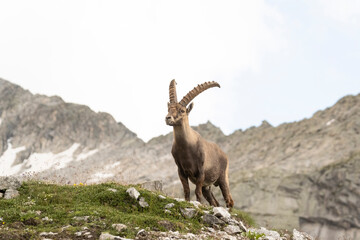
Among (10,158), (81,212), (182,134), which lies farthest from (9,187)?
(10,158)

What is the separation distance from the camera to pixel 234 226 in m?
10.3

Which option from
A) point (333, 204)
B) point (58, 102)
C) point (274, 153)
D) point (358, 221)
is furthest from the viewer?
point (58, 102)

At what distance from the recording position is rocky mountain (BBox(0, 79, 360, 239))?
3081 inches

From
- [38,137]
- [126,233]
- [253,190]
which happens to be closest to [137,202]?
[126,233]

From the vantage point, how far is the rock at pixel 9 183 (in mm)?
11043

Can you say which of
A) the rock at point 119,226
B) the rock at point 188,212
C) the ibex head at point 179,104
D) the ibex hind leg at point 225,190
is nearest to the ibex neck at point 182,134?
the ibex head at point 179,104

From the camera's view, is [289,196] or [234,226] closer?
[234,226]

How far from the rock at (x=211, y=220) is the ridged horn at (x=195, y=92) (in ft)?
13.4

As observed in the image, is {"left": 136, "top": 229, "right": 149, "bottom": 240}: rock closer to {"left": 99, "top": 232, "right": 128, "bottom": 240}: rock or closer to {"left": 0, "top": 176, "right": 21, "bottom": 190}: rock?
{"left": 99, "top": 232, "right": 128, "bottom": 240}: rock

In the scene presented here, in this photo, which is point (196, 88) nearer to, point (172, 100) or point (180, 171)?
point (172, 100)

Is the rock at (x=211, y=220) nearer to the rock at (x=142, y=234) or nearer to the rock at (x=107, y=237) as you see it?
the rock at (x=142, y=234)

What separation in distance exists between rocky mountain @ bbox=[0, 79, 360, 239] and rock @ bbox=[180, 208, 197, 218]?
26.0 meters

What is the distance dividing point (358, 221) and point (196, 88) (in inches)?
2715

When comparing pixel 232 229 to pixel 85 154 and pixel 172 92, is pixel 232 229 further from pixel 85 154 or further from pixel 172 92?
pixel 85 154
